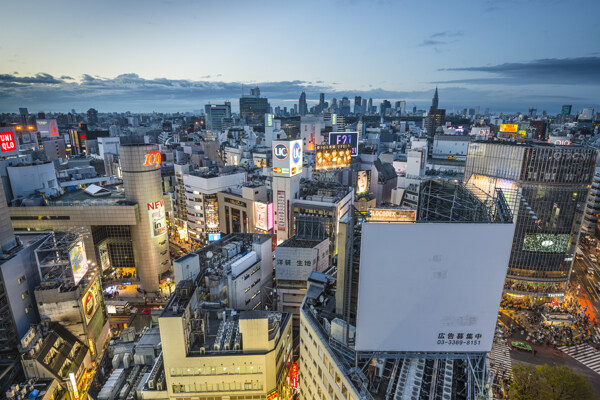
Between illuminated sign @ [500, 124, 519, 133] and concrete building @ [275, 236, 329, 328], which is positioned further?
illuminated sign @ [500, 124, 519, 133]

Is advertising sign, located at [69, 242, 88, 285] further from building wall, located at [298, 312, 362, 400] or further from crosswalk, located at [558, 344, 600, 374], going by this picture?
crosswalk, located at [558, 344, 600, 374]

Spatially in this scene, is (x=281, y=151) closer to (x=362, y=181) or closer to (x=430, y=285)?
(x=362, y=181)

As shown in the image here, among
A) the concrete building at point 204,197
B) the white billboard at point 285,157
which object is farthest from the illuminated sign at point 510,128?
the concrete building at point 204,197

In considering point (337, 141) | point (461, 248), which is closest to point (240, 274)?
point (461, 248)

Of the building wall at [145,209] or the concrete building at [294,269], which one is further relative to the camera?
the building wall at [145,209]

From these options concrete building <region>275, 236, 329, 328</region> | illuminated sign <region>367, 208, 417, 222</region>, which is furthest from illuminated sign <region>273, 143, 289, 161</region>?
concrete building <region>275, 236, 329, 328</region>

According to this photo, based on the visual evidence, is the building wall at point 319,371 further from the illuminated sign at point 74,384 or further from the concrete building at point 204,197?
the concrete building at point 204,197

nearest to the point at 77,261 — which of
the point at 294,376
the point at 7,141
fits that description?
the point at 294,376
